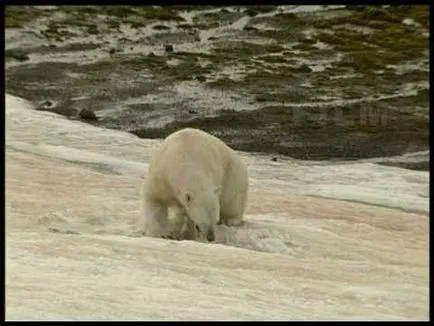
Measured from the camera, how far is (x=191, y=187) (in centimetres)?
1156

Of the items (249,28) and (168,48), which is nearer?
(168,48)

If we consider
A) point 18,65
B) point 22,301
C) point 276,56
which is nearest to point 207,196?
point 22,301

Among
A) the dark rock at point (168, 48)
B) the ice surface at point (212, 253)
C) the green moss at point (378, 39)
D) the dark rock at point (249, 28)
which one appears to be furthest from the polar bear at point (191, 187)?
the dark rock at point (249, 28)

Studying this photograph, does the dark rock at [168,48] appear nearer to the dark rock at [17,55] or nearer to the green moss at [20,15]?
the dark rock at [17,55]

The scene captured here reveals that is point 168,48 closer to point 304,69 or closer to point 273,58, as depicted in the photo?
point 273,58

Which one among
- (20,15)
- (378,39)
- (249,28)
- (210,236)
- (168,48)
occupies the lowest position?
(20,15)

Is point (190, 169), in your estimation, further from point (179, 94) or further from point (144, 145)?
point (179, 94)

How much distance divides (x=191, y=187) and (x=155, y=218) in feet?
2.50

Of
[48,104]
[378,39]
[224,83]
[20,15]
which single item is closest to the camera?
[48,104]

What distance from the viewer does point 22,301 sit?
7586 millimetres

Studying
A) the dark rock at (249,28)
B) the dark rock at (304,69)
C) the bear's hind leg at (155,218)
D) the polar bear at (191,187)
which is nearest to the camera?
the polar bear at (191,187)

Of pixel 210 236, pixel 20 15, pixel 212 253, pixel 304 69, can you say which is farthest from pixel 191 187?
pixel 20 15

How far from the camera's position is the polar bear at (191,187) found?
38.0ft

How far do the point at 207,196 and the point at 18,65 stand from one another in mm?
34667
